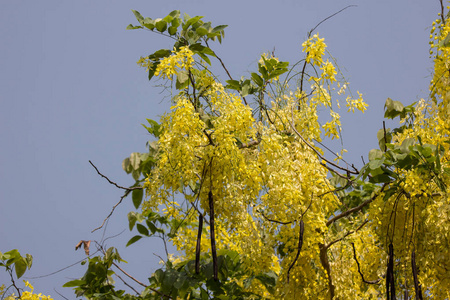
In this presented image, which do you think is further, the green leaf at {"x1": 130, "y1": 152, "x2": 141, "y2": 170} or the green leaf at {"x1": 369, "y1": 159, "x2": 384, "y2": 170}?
the green leaf at {"x1": 130, "y1": 152, "x2": 141, "y2": 170}

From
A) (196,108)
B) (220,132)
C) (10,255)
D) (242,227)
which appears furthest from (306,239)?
(10,255)

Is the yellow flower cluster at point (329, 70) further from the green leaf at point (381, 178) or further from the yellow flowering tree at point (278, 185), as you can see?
the green leaf at point (381, 178)

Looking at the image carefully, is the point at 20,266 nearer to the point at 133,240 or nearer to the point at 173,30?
the point at 133,240

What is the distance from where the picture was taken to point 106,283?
2736mm

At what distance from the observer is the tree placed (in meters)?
2.22

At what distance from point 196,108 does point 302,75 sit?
54 centimetres

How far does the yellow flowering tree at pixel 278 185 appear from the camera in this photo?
222 cm

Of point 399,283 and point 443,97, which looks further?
point 399,283

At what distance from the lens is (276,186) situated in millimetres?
2281

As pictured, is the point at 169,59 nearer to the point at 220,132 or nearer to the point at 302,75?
the point at 220,132

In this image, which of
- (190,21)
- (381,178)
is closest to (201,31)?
(190,21)

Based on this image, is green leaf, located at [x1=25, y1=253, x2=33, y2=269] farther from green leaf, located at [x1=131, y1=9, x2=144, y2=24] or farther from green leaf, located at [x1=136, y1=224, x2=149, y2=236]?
green leaf, located at [x1=131, y1=9, x2=144, y2=24]

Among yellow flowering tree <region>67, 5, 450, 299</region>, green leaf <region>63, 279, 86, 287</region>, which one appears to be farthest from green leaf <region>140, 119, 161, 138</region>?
green leaf <region>63, 279, 86, 287</region>

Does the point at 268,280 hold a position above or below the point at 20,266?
below
